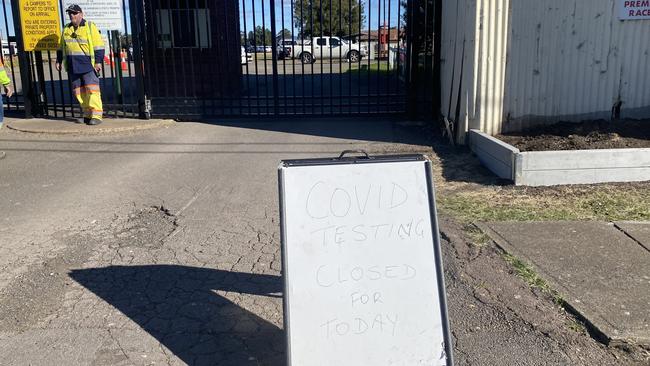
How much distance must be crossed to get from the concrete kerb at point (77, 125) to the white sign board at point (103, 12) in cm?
174

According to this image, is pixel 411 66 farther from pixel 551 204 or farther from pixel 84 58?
pixel 84 58

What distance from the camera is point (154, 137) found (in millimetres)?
10094

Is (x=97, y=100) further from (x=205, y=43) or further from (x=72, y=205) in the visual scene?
(x=72, y=205)

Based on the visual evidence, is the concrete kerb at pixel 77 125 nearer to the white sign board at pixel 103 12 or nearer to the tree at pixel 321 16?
the white sign board at pixel 103 12

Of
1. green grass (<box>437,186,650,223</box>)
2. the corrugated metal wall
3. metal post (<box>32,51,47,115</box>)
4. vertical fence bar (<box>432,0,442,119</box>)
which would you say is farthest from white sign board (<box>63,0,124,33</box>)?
green grass (<box>437,186,650,223</box>)

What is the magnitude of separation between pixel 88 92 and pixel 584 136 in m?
8.10

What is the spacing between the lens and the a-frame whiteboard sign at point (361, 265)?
2.95 meters

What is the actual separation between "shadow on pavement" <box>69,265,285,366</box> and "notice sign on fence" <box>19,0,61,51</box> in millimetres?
7835

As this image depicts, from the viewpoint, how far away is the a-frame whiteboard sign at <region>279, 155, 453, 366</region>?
2.95m

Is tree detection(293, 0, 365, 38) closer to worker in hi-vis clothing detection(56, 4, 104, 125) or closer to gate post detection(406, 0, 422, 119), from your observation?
gate post detection(406, 0, 422, 119)

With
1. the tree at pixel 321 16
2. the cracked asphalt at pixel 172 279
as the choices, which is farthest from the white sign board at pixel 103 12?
the cracked asphalt at pixel 172 279

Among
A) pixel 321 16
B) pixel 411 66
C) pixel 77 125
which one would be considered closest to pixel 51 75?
pixel 77 125

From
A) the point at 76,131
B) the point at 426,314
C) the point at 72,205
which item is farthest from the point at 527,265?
the point at 76,131

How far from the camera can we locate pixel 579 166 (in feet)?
21.1
